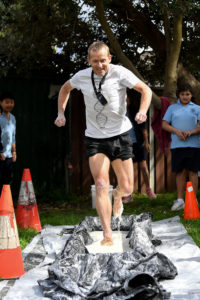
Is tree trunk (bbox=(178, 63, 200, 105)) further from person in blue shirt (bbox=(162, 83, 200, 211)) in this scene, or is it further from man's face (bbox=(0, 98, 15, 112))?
man's face (bbox=(0, 98, 15, 112))

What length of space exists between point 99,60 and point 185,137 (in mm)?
2954

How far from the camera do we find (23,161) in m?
9.97

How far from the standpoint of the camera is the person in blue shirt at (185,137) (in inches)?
292

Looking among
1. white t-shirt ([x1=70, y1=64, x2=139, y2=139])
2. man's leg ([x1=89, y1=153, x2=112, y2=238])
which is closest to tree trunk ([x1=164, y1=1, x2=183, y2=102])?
white t-shirt ([x1=70, y1=64, x2=139, y2=139])

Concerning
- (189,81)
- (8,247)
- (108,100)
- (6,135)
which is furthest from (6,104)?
(8,247)

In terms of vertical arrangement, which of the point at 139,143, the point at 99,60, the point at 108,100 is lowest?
the point at 139,143

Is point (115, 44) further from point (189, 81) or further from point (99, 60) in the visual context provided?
point (99, 60)

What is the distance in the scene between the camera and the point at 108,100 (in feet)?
16.4

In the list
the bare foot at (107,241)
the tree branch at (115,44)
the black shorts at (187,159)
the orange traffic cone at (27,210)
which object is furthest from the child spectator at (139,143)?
the bare foot at (107,241)

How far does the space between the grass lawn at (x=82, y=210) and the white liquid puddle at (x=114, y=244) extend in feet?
2.67

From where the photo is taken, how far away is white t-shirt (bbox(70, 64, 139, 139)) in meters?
5.01

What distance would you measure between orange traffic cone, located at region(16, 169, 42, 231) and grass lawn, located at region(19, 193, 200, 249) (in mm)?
323

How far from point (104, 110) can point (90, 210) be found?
3.81 meters

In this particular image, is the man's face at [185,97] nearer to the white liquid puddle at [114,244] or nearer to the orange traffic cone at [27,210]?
the white liquid puddle at [114,244]
